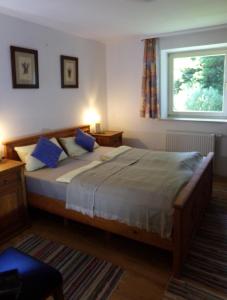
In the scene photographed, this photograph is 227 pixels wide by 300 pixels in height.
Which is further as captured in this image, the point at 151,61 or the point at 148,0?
the point at 151,61

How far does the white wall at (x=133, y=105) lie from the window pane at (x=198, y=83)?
0.36 meters

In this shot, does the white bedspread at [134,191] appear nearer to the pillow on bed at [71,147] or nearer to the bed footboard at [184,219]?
the bed footboard at [184,219]

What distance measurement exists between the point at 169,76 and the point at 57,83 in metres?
2.01

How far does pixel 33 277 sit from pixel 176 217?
1.12m

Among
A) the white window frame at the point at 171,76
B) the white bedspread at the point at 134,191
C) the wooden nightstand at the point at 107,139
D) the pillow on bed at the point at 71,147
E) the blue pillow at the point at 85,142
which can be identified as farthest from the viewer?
the wooden nightstand at the point at 107,139

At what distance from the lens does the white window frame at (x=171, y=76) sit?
13.6 feet

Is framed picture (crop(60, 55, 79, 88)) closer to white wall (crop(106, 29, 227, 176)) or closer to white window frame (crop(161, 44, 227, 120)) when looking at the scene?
white wall (crop(106, 29, 227, 176))

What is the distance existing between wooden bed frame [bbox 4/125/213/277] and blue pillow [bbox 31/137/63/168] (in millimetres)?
285

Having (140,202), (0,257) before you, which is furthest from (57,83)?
(0,257)

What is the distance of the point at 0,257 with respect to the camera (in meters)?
1.73

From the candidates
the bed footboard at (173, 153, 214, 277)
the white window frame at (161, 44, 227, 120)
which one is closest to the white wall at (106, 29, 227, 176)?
the white window frame at (161, 44, 227, 120)

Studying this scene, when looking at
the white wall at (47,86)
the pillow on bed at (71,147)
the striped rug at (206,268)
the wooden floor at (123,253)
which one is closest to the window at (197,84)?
the white wall at (47,86)

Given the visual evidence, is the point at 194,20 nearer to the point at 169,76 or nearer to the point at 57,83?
the point at 169,76

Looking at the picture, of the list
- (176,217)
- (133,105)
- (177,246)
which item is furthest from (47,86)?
(177,246)
